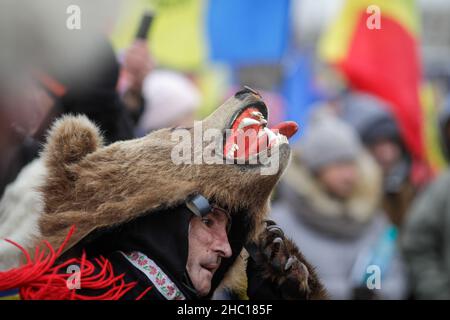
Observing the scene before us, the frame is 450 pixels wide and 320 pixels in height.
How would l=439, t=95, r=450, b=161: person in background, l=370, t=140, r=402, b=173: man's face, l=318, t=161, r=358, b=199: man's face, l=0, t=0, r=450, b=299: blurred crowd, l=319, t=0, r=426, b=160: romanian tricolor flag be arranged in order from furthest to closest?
l=319, t=0, r=426, b=160: romanian tricolor flag, l=370, t=140, r=402, b=173: man's face, l=439, t=95, r=450, b=161: person in background, l=318, t=161, r=358, b=199: man's face, l=0, t=0, r=450, b=299: blurred crowd

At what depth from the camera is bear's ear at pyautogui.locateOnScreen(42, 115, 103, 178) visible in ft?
7.47

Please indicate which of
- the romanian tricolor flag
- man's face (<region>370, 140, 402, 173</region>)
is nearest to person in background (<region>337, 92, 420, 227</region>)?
man's face (<region>370, 140, 402, 173</region>)

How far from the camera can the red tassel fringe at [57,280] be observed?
2.18 m

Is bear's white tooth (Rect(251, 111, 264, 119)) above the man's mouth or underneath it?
above

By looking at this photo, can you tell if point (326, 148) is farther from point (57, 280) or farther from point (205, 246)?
point (57, 280)

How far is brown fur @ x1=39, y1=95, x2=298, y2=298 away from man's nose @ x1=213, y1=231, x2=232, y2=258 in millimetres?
93

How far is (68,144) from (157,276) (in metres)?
0.41

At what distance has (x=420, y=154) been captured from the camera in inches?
258

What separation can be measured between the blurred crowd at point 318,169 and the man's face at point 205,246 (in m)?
0.51

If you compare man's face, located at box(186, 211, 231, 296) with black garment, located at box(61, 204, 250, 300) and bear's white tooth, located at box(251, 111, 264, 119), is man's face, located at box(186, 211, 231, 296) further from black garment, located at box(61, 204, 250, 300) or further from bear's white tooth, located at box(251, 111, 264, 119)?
bear's white tooth, located at box(251, 111, 264, 119)

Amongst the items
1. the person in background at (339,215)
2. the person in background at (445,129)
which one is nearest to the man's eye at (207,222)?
the person in background at (339,215)

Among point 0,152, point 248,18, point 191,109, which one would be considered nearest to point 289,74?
point 248,18

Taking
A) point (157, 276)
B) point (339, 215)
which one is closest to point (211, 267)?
point (157, 276)
